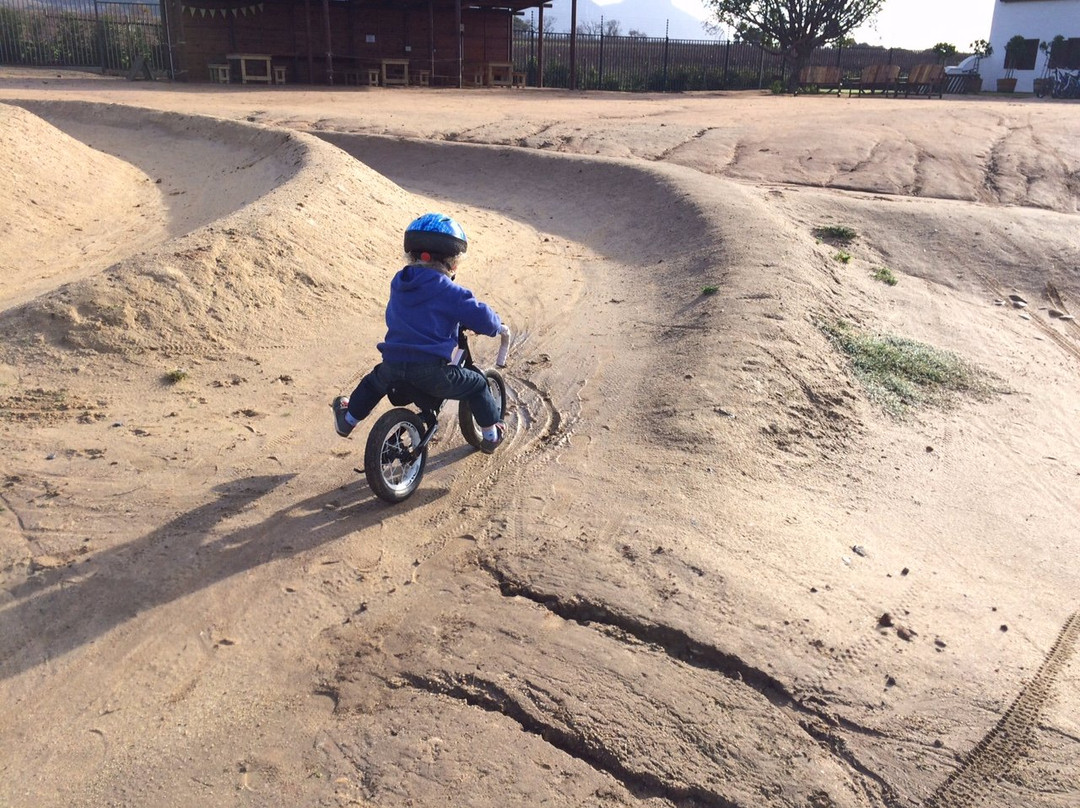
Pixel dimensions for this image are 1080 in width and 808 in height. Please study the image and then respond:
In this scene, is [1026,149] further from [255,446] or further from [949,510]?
[255,446]

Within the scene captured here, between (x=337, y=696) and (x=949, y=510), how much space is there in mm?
3777

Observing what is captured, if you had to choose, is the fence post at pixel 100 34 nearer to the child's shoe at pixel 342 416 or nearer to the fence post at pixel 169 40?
the fence post at pixel 169 40

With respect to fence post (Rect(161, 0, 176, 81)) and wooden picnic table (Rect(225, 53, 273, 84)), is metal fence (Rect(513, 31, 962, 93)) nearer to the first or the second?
wooden picnic table (Rect(225, 53, 273, 84))

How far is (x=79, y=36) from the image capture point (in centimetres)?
2764

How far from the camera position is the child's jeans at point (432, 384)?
4227 millimetres

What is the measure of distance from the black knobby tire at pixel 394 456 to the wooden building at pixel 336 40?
20.8 metres

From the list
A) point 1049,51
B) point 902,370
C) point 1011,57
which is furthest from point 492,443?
point 1011,57

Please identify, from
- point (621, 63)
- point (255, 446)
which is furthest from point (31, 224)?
point (621, 63)

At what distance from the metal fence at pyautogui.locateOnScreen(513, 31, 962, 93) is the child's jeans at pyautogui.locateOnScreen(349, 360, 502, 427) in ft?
85.2

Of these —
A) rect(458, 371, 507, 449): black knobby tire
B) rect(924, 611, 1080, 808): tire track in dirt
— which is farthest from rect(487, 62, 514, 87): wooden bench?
rect(924, 611, 1080, 808): tire track in dirt

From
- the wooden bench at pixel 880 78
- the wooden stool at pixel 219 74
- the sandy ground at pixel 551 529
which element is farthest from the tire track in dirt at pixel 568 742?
the wooden bench at pixel 880 78

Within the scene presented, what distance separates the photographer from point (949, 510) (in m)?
5.11

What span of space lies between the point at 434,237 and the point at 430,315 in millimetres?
372

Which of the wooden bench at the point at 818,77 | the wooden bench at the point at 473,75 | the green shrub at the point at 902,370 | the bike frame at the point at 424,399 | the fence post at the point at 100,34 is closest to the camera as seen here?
the bike frame at the point at 424,399
